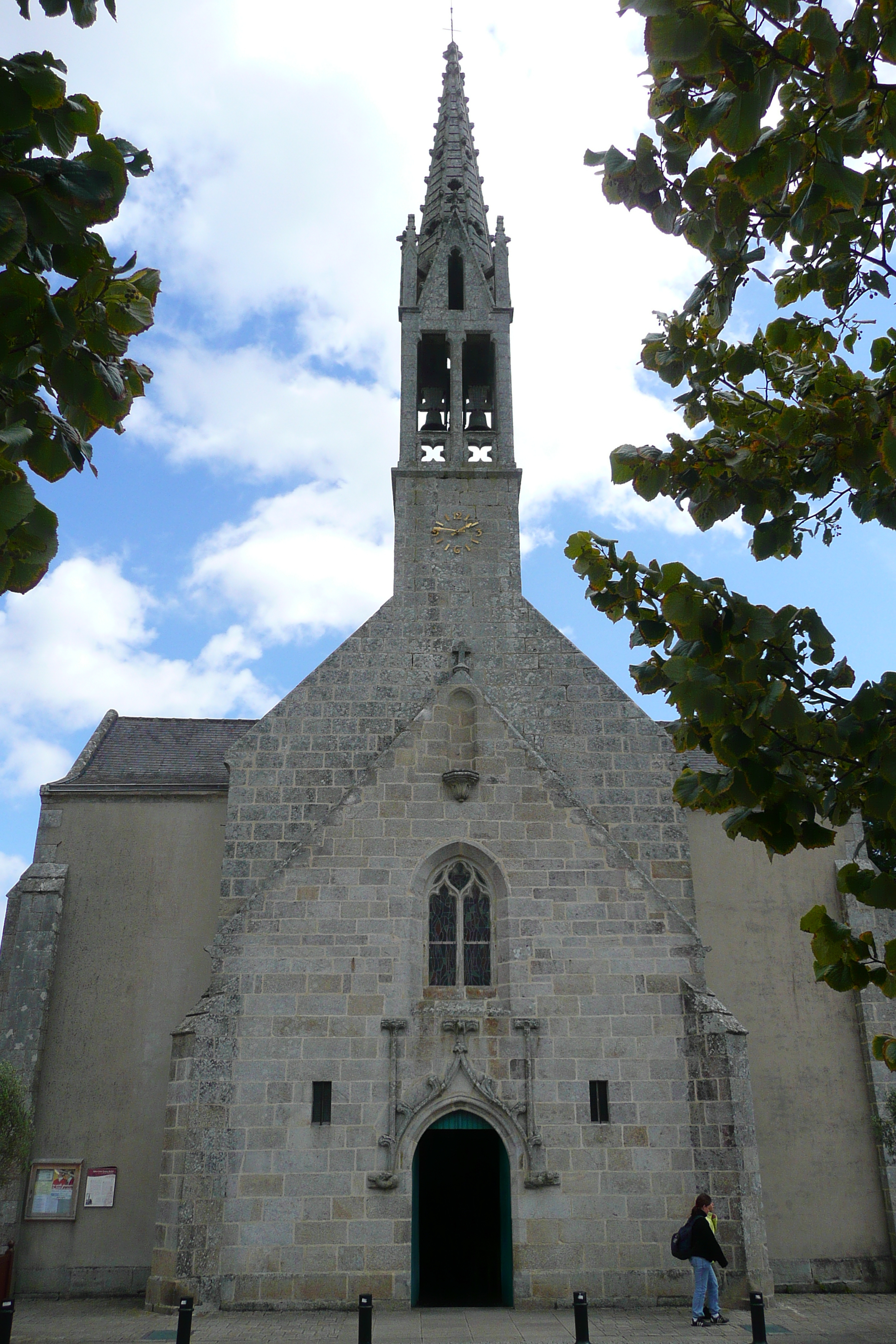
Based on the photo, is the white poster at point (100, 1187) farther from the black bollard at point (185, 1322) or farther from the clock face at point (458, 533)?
the clock face at point (458, 533)

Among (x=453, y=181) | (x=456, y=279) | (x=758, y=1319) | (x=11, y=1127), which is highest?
(x=453, y=181)

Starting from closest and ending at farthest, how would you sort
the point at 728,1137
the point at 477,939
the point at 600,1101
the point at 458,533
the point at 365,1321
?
the point at 365,1321
the point at 728,1137
the point at 600,1101
the point at 477,939
the point at 458,533

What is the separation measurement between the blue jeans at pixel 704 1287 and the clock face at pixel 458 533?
1147 centimetres

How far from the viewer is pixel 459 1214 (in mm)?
16531

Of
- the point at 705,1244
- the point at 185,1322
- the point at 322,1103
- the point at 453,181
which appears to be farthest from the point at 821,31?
the point at 453,181

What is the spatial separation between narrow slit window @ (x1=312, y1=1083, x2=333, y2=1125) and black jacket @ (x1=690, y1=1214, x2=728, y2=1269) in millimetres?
4523

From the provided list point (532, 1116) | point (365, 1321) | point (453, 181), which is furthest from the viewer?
point (453, 181)

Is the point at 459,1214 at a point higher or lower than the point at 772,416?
lower

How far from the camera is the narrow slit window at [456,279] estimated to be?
2145 cm

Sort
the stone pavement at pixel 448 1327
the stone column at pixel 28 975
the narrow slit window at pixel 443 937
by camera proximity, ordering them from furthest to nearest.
A: the stone column at pixel 28 975
the narrow slit window at pixel 443 937
the stone pavement at pixel 448 1327

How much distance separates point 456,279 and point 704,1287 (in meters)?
18.6

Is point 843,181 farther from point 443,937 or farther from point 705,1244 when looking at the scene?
point 443,937

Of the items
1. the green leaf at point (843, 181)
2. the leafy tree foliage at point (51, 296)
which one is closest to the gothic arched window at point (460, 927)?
the leafy tree foliage at point (51, 296)

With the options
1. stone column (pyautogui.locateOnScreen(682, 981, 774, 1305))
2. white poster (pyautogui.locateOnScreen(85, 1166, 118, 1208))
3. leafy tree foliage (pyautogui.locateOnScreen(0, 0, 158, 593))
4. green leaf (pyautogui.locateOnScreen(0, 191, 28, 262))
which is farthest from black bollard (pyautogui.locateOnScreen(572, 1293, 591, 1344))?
green leaf (pyautogui.locateOnScreen(0, 191, 28, 262))
